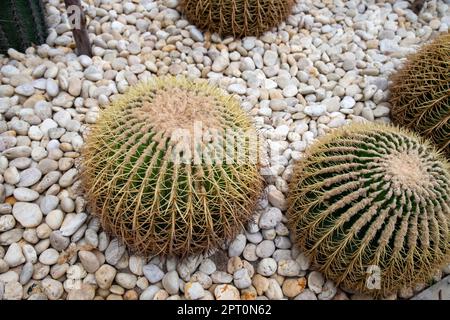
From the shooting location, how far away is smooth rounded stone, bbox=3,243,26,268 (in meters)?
2.02

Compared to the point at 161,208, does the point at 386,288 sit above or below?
below

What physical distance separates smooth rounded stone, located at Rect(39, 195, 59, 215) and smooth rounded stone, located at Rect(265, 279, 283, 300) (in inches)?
44.0

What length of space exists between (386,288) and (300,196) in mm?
546

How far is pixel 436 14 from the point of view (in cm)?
353

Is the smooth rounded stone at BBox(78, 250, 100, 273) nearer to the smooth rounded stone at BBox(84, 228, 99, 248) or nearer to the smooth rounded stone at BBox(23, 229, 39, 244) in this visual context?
the smooth rounded stone at BBox(84, 228, 99, 248)

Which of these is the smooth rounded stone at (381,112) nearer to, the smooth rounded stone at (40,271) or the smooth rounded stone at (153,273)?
the smooth rounded stone at (153,273)

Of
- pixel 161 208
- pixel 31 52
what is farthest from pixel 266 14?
pixel 161 208

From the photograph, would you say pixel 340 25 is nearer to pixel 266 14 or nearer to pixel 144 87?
pixel 266 14

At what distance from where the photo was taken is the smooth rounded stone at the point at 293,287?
207 cm

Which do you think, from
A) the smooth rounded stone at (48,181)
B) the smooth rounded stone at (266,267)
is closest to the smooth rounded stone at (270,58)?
the smooth rounded stone at (266,267)

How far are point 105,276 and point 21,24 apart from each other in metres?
1.75

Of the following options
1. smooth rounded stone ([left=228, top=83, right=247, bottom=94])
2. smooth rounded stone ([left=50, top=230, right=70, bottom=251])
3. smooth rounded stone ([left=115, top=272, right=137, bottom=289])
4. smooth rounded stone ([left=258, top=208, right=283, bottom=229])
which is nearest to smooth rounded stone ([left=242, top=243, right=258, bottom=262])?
smooth rounded stone ([left=258, top=208, right=283, bottom=229])

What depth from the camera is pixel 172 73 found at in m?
2.89

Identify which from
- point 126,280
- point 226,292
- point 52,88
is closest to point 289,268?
point 226,292
